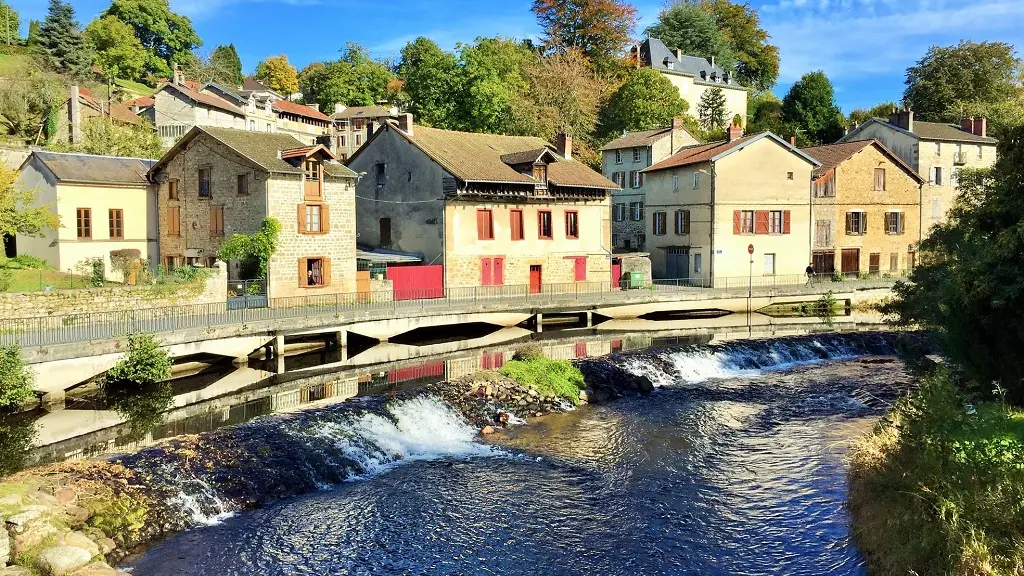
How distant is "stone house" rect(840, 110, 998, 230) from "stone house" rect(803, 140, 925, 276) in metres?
2.29

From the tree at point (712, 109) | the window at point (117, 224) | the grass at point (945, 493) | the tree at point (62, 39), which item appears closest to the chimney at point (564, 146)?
the window at point (117, 224)

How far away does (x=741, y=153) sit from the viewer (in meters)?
46.6

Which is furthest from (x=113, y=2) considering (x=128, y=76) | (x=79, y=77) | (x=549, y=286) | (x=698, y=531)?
(x=698, y=531)

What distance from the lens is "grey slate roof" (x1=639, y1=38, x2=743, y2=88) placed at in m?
75.6

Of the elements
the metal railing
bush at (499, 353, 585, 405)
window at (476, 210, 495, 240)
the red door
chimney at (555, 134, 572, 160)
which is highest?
chimney at (555, 134, 572, 160)

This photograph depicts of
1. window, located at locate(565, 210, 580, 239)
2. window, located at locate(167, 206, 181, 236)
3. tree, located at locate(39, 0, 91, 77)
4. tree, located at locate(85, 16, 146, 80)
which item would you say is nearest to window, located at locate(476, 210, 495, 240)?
window, located at locate(565, 210, 580, 239)

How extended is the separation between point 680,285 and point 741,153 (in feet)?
29.1

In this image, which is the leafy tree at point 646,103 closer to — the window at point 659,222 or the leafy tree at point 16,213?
the window at point 659,222

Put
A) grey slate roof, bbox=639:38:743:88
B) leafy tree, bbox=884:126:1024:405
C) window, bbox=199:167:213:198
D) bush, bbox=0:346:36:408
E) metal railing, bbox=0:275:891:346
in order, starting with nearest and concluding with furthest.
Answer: leafy tree, bbox=884:126:1024:405
bush, bbox=0:346:36:408
metal railing, bbox=0:275:891:346
window, bbox=199:167:213:198
grey slate roof, bbox=639:38:743:88

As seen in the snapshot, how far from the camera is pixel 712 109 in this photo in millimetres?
72625

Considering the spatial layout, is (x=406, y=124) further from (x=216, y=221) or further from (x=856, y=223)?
(x=856, y=223)

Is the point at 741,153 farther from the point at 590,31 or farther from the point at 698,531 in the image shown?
the point at 698,531

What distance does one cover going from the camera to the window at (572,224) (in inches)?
1690

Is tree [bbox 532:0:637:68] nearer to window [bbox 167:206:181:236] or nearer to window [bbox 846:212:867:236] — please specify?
window [bbox 846:212:867:236]
